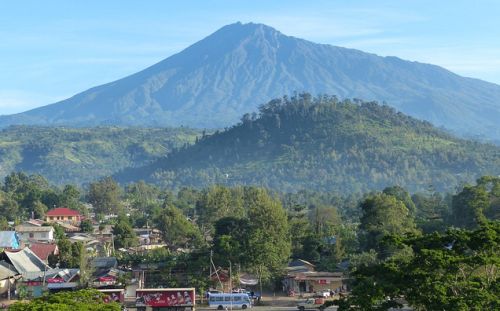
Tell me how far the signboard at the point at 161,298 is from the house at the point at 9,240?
1679cm

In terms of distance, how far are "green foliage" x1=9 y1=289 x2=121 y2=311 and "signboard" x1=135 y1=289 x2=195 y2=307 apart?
1068 cm

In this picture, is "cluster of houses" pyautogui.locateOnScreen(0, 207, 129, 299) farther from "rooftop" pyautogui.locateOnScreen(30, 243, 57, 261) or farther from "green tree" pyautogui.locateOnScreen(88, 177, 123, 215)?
"green tree" pyautogui.locateOnScreen(88, 177, 123, 215)

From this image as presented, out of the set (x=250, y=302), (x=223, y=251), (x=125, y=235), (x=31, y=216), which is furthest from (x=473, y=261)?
(x=31, y=216)

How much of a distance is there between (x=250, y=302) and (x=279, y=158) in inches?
4097

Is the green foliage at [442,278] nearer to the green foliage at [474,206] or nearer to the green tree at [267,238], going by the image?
the green tree at [267,238]

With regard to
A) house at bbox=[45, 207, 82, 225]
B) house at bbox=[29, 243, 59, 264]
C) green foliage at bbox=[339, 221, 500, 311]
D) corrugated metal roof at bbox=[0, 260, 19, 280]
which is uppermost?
green foliage at bbox=[339, 221, 500, 311]

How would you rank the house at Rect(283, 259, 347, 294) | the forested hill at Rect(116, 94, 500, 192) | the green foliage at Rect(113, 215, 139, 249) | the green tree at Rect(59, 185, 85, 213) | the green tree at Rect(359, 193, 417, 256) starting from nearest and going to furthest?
the house at Rect(283, 259, 347, 294), the green tree at Rect(359, 193, 417, 256), the green foliage at Rect(113, 215, 139, 249), the green tree at Rect(59, 185, 85, 213), the forested hill at Rect(116, 94, 500, 192)

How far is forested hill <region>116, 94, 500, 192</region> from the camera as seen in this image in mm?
125062

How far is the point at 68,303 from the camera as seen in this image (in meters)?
19.1

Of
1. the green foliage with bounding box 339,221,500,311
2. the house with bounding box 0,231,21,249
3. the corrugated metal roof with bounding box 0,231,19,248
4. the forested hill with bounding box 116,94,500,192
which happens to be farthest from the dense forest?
the forested hill with bounding box 116,94,500,192

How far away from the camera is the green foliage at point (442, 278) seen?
1702 centimetres

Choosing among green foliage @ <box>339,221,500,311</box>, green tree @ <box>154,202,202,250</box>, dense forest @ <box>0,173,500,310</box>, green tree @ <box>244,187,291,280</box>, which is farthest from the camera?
green tree @ <box>154,202,202,250</box>

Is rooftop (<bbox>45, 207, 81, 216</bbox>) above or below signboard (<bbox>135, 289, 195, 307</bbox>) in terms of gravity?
below

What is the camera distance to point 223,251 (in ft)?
121
